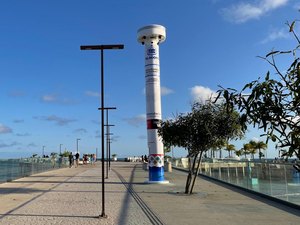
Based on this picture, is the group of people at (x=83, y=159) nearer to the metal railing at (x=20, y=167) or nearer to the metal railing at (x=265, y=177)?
the metal railing at (x=20, y=167)

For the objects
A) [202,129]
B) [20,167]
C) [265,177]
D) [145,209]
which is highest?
[202,129]

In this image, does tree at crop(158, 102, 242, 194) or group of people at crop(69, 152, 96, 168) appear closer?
tree at crop(158, 102, 242, 194)

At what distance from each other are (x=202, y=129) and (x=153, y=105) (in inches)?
301

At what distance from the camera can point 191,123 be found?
1792 centimetres

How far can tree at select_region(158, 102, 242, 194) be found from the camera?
57.5ft

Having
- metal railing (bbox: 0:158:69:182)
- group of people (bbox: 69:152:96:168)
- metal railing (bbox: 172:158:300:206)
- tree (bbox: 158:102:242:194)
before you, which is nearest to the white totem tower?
metal railing (bbox: 172:158:300:206)

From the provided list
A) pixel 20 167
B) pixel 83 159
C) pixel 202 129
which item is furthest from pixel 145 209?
pixel 83 159

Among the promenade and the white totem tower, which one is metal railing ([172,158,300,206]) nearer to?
the promenade

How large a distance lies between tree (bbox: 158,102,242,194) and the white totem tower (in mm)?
6031

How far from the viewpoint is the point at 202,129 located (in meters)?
17.6

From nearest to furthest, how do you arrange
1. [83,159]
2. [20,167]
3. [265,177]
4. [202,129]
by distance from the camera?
[265,177]
[202,129]
[20,167]
[83,159]

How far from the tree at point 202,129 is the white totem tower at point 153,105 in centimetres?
603

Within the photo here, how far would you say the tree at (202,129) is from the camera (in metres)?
17.5

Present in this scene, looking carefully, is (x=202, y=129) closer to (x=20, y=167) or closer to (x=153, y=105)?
(x=153, y=105)
